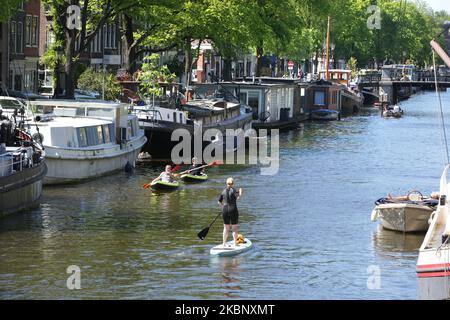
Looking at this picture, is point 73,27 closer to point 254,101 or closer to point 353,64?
point 254,101

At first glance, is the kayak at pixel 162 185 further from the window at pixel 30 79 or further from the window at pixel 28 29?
the window at pixel 30 79

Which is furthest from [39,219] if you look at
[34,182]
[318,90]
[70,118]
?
[318,90]

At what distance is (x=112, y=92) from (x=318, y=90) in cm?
3958

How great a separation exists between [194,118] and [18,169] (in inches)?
1004

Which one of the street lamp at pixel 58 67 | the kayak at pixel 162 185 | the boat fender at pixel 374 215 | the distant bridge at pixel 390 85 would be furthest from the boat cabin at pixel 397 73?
the boat fender at pixel 374 215

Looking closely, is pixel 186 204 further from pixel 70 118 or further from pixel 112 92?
pixel 112 92

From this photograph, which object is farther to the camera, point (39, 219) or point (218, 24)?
point (218, 24)

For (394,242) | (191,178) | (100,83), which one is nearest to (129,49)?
(100,83)

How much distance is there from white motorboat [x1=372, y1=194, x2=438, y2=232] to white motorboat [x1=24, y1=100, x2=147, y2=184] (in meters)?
14.6

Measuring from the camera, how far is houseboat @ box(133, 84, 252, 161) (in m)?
61.9

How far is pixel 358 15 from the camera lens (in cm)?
15875

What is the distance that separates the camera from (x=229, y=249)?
35281 mm
